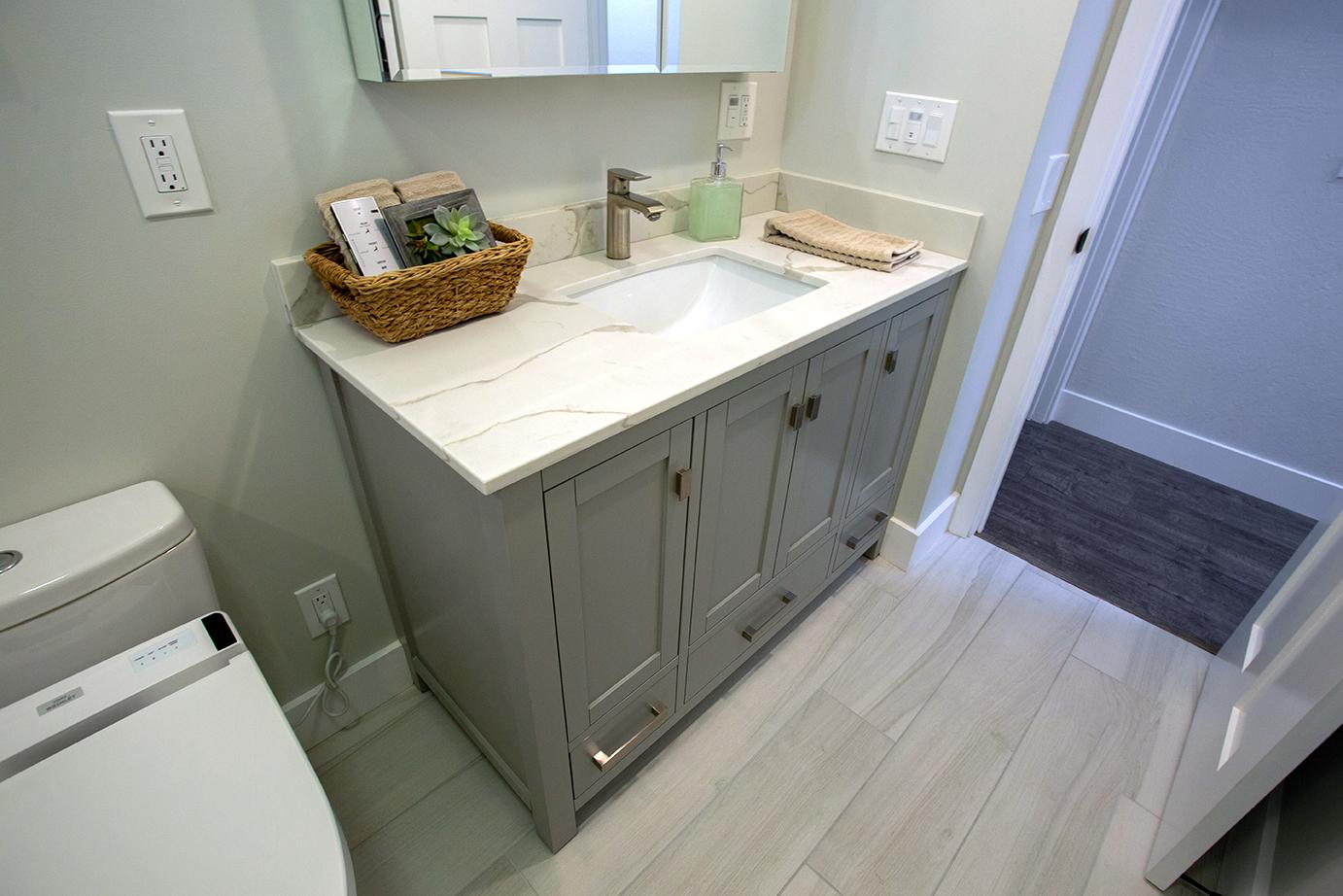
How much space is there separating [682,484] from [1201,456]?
232 centimetres

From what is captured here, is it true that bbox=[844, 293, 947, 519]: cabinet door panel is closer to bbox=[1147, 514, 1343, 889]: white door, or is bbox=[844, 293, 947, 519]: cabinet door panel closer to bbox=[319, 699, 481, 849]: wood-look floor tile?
bbox=[1147, 514, 1343, 889]: white door

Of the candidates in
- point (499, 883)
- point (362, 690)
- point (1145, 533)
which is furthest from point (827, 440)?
point (1145, 533)

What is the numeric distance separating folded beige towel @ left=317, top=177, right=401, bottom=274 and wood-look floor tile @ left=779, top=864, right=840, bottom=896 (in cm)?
127

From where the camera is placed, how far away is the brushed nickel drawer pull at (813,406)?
4.03 ft

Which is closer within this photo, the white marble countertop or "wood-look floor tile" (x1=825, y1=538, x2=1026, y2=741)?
the white marble countertop

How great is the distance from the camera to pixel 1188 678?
163 cm

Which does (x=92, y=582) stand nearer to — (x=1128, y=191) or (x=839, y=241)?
(x=839, y=241)

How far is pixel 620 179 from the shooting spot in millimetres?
1270

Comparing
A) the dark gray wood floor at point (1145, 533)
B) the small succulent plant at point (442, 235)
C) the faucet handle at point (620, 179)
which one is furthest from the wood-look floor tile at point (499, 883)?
the dark gray wood floor at point (1145, 533)

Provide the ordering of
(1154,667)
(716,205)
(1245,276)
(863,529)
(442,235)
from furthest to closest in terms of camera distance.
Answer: (1245,276)
(863,529)
(1154,667)
(716,205)
(442,235)

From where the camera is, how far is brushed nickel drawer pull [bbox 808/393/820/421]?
123 centimetres

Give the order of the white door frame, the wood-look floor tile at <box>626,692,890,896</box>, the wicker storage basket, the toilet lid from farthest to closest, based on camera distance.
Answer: the white door frame → the wood-look floor tile at <box>626,692,890,896</box> → the wicker storage basket → the toilet lid

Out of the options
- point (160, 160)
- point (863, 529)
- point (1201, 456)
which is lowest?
point (1201, 456)

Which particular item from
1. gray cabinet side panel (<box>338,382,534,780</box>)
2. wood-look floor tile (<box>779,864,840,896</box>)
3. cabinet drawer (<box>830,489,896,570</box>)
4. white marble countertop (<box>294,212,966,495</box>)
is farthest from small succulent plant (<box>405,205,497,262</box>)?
wood-look floor tile (<box>779,864,840,896</box>)
